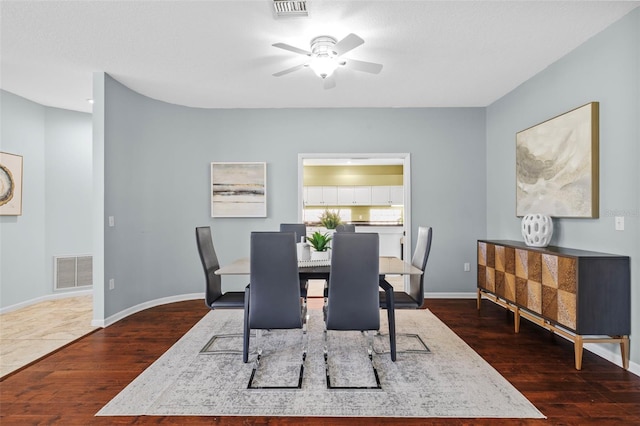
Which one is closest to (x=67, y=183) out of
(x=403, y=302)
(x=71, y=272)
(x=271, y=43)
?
(x=71, y=272)

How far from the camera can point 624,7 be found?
260 centimetres

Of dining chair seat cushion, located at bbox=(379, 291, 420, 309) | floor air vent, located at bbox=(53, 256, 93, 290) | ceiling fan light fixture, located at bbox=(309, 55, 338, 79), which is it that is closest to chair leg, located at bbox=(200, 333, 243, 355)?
dining chair seat cushion, located at bbox=(379, 291, 420, 309)

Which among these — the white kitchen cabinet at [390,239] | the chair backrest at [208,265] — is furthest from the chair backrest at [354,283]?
the white kitchen cabinet at [390,239]

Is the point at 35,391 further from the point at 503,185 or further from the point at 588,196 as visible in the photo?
the point at 503,185

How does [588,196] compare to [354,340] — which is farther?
[354,340]

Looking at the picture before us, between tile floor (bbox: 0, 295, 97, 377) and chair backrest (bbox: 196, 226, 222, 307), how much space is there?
146cm

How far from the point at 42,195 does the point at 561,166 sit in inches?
246

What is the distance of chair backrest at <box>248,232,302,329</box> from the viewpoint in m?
2.54

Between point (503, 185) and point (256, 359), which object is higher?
point (503, 185)

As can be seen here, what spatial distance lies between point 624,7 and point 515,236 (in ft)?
8.11

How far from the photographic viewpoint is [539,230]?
339cm

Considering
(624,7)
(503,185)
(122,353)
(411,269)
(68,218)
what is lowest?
(122,353)

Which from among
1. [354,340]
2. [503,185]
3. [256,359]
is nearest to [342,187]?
[503,185]

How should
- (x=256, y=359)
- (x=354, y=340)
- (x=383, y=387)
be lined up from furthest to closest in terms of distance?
1. (x=354, y=340)
2. (x=256, y=359)
3. (x=383, y=387)
